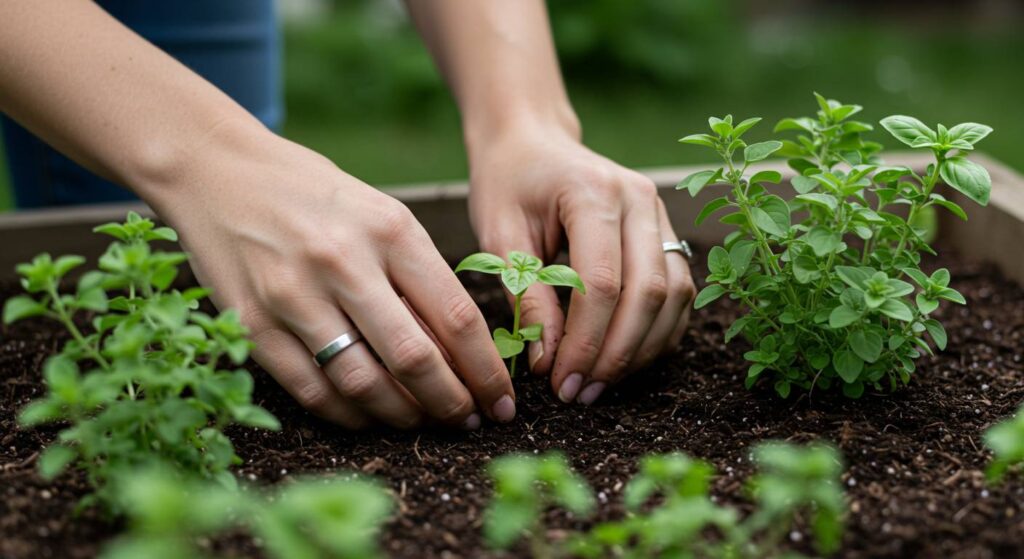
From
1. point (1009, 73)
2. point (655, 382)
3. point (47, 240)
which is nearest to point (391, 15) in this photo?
point (1009, 73)

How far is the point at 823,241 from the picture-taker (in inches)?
51.8

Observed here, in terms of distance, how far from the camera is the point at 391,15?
18.9 feet

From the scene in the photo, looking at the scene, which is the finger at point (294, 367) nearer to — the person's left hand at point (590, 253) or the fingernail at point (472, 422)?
the fingernail at point (472, 422)

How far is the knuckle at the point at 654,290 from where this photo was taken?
58.7 inches

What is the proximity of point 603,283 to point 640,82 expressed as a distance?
3588 millimetres

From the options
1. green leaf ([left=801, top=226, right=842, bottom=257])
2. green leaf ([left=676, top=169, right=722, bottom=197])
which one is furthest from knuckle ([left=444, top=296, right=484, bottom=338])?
green leaf ([left=801, top=226, right=842, bottom=257])

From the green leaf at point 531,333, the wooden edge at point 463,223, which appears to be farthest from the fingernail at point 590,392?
the wooden edge at point 463,223

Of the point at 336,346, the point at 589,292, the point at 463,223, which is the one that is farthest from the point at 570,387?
the point at 463,223

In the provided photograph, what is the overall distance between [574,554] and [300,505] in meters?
0.36

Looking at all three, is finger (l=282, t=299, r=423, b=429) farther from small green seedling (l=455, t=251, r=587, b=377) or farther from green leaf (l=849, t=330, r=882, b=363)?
green leaf (l=849, t=330, r=882, b=363)

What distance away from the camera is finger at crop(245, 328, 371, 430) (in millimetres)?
1355

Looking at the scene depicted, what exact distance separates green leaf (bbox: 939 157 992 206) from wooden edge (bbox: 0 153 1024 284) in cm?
74

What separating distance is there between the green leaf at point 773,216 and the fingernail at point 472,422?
457mm

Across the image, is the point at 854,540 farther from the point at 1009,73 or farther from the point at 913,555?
the point at 1009,73
